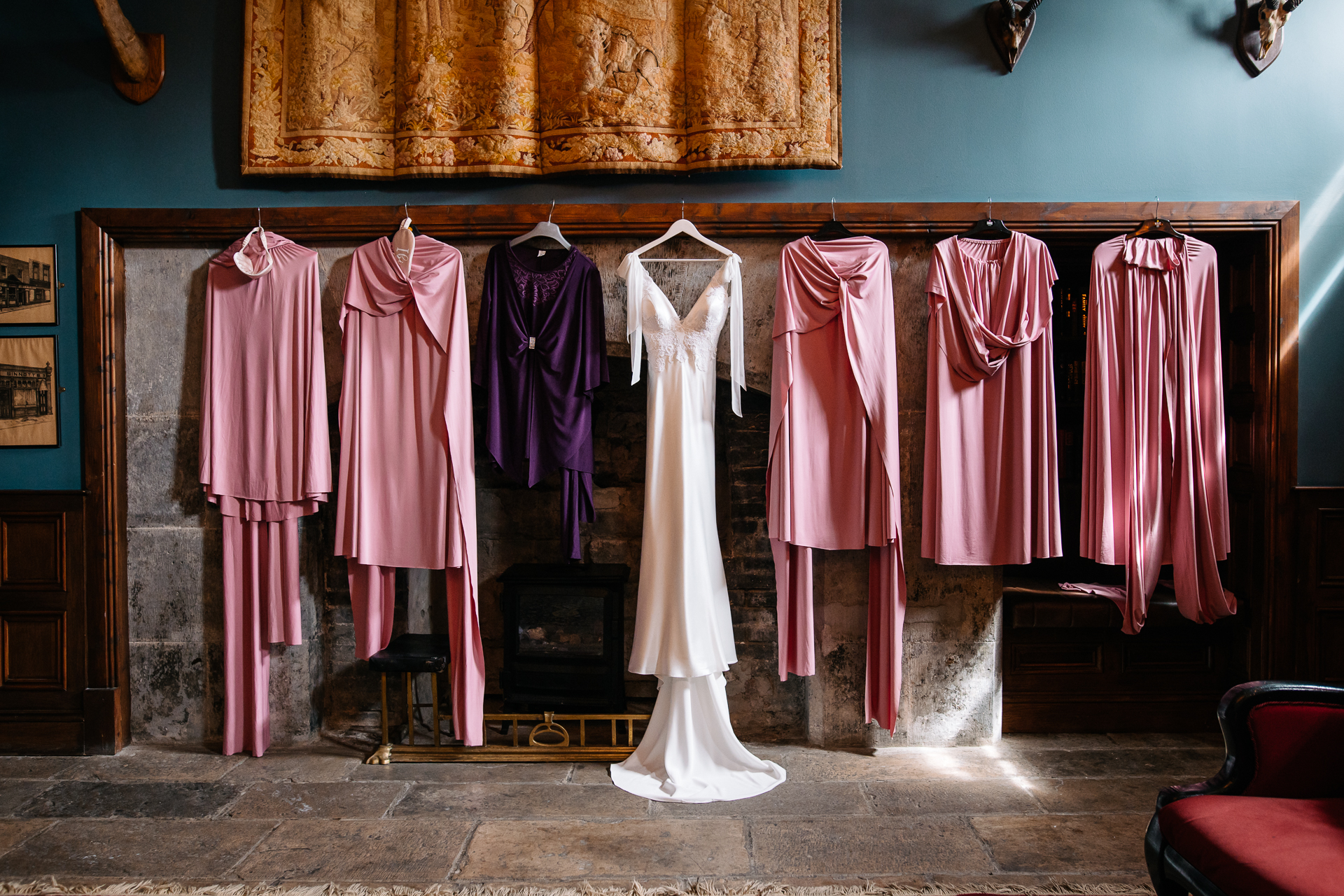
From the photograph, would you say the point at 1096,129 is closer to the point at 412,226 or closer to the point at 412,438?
the point at 412,226

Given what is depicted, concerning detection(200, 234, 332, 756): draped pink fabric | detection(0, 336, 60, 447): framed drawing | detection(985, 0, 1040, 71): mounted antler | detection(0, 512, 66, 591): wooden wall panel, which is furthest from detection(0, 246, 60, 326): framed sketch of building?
detection(985, 0, 1040, 71): mounted antler

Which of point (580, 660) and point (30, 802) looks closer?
point (30, 802)

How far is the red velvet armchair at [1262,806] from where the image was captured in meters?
1.69

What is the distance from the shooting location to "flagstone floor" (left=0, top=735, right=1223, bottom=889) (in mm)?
2484

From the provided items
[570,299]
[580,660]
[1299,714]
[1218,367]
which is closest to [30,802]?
[580,660]

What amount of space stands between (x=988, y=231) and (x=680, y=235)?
1.23 meters

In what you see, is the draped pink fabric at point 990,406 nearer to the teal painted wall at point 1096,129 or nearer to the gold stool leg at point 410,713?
the teal painted wall at point 1096,129

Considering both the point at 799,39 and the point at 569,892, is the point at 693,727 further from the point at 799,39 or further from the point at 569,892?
the point at 799,39

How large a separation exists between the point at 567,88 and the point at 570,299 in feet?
Result: 2.93

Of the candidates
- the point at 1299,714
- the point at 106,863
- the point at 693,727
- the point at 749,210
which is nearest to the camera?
the point at 1299,714

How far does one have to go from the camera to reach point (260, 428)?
3303 millimetres

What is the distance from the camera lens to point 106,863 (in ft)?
8.36

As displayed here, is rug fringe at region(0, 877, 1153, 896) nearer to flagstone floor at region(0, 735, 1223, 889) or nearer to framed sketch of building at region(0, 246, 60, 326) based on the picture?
flagstone floor at region(0, 735, 1223, 889)

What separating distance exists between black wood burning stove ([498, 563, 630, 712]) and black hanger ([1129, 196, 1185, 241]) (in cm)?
254
